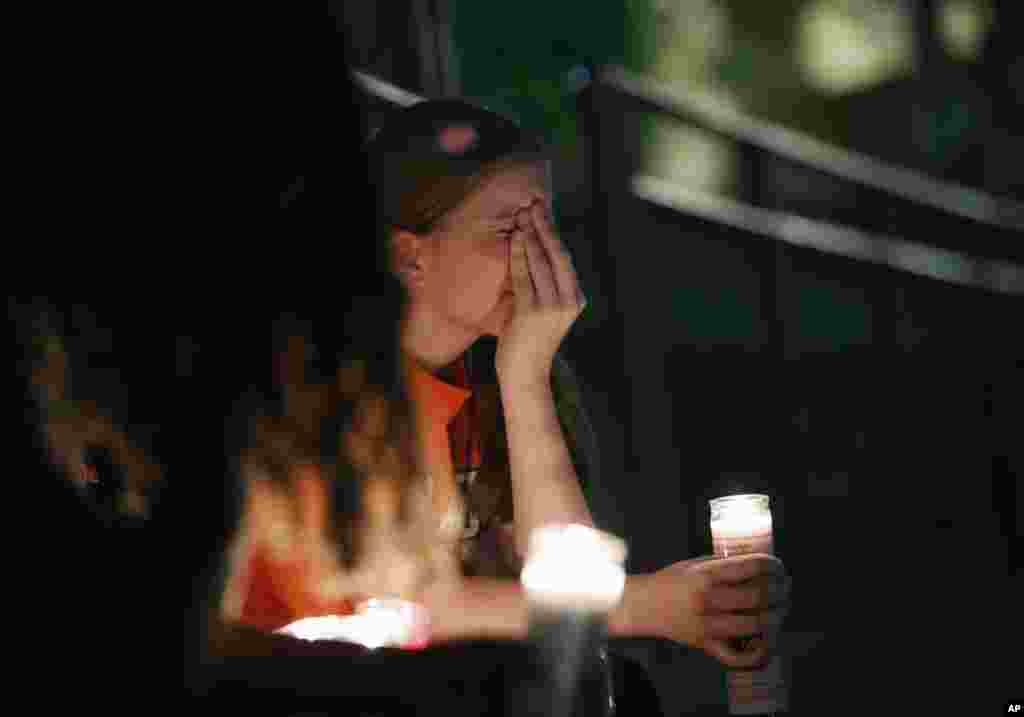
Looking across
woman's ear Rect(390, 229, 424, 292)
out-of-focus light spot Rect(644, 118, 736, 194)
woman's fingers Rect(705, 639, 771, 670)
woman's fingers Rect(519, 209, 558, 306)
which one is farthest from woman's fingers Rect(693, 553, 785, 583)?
out-of-focus light spot Rect(644, 118, 736, 194)

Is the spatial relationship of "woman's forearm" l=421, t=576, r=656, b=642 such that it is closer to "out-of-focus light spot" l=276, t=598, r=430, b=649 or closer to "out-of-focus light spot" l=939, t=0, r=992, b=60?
"out-of-focus light spot" l=276, t=598, r=430, b=649

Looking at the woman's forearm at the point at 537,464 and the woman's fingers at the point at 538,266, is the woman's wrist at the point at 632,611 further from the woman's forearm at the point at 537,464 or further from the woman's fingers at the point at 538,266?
the woman's fingers at the point at 538,266

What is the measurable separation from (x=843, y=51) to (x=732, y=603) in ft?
25.3

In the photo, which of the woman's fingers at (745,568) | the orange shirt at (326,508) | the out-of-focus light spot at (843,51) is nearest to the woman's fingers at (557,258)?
the orange shirt at (326,508)

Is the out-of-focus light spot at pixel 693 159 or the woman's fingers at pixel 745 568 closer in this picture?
the woman's fingers at pixel 745 568

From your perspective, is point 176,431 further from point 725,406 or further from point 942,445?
point 942,445

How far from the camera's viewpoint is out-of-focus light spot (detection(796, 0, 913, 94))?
8.85 metres

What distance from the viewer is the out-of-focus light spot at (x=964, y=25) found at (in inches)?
355

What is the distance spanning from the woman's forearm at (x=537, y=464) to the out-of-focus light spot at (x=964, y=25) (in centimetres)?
759

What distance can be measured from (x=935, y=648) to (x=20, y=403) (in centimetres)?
384

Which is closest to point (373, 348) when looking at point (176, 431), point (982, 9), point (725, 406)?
point (176, 431)

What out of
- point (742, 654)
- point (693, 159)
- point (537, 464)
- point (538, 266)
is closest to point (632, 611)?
point (742, 654)

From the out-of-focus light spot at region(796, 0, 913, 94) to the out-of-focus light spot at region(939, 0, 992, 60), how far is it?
0.27 m

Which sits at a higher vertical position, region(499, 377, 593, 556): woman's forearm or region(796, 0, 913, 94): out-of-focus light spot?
region(796, 0, 913, 94): out-of-focus light spot
